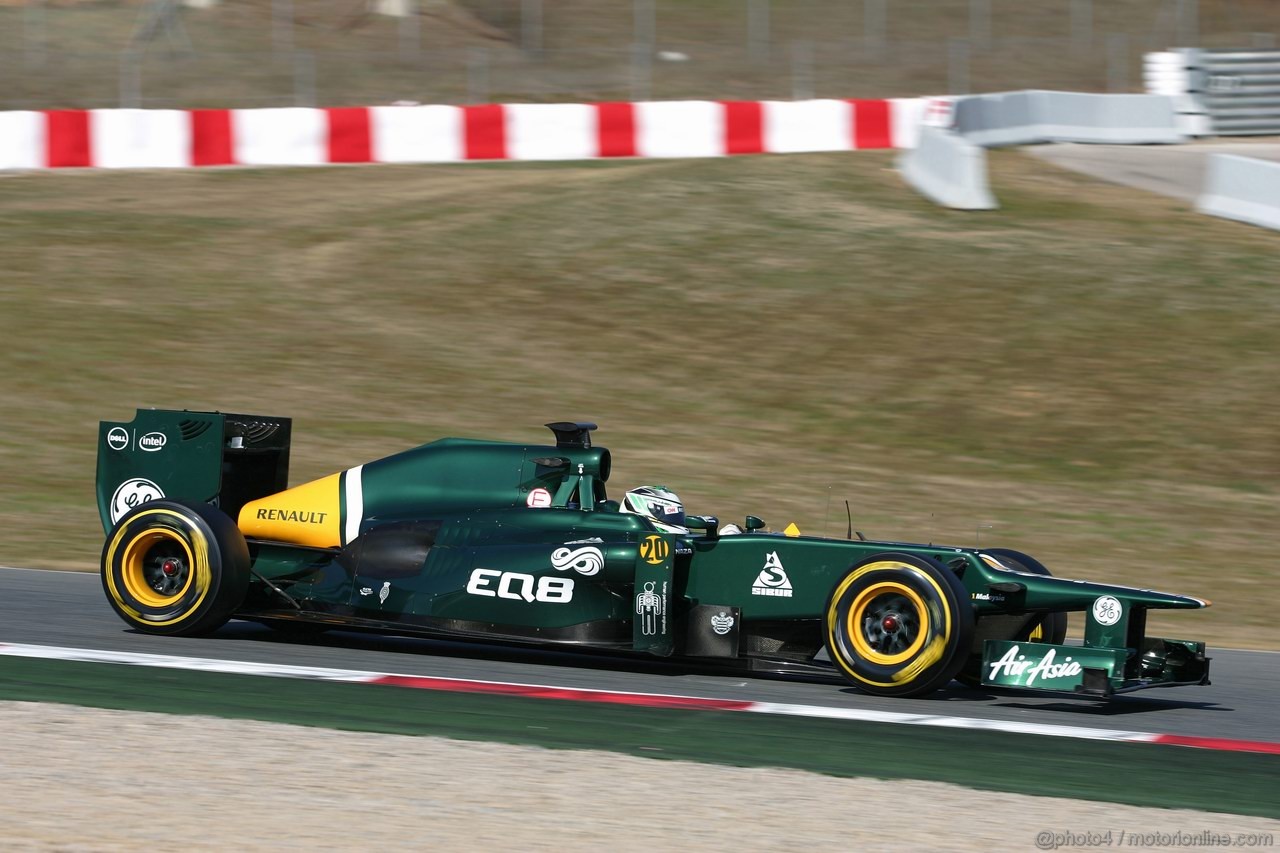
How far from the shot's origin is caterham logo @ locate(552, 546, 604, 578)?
317 inches

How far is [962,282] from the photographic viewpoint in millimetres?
19047

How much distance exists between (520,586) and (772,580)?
1.19 meters

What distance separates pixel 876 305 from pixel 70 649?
1177cm

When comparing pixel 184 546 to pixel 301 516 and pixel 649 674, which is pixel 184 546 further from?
pixel 649 674

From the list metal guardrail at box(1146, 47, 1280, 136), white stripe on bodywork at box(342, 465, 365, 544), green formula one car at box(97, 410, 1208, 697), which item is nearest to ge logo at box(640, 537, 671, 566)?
green formula one car at box(97, 410, 1208, 697)

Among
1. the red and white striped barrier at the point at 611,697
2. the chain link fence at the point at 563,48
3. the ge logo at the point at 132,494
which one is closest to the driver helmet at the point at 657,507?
the red and white striped barrier at the point at 611,697

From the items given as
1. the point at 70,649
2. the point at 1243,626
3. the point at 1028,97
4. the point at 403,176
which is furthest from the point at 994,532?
the point at 1028,97

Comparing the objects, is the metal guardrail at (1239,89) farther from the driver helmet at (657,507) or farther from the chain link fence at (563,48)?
the driver helmet at (657,507)

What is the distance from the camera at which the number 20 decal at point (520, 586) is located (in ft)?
26.6

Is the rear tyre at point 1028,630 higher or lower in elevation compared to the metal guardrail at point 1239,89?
lower

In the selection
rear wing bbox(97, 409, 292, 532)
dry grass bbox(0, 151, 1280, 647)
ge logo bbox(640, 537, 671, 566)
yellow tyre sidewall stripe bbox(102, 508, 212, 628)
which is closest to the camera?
ge logo bbox(640, 537, 671, 566)

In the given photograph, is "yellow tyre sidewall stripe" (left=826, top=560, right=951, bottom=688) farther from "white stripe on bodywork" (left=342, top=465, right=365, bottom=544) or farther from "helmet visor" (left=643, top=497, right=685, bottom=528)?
"white stripe on bodywork" (left=342, top=465, right=365, bottom=544)

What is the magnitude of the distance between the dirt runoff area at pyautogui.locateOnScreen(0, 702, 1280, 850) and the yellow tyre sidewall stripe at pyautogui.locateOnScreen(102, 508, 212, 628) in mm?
1780

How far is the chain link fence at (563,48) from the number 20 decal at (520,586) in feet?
77.0
